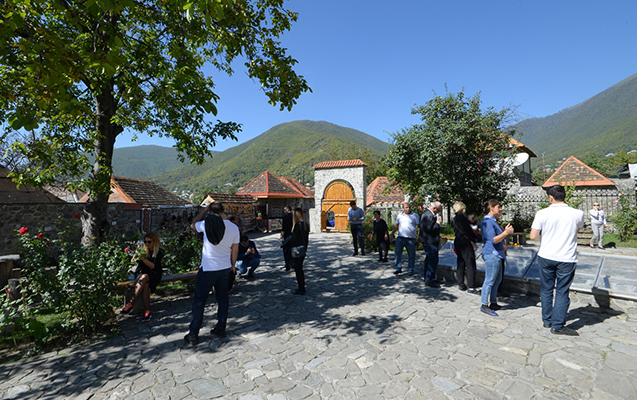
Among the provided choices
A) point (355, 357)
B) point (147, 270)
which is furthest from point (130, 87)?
point (355, 357)

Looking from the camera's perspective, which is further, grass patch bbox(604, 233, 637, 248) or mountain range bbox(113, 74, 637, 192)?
mountain range bbox(113, 74, 637, 192)

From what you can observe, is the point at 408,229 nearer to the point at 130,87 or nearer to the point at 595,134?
the point at 130,87

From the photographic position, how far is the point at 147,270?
5.19 metres

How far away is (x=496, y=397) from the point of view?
2766 mm

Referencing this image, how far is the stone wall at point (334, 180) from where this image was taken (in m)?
17.5

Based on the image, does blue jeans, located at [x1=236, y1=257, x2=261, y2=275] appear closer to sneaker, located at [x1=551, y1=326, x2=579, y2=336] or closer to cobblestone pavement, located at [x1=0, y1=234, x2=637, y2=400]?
cobblestone pavement, located at [x1=0, y1=234, x2=637, y2=400]

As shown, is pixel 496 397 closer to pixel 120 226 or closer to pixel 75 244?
pixel 75 244

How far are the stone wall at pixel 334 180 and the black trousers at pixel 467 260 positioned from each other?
440 inches

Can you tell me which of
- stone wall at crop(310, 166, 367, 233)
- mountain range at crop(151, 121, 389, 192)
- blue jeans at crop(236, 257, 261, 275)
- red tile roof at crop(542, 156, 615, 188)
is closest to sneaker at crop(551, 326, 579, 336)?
blue jeans at crop(236, 257, 261, 275)

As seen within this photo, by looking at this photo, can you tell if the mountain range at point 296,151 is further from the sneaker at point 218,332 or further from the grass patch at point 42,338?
the grass patch at point 42,338

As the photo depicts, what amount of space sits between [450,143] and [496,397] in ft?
32.6

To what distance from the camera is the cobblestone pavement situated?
9.60ft

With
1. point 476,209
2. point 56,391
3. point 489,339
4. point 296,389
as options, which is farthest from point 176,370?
point 476,209

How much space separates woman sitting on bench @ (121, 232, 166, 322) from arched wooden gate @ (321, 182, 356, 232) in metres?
13.4
